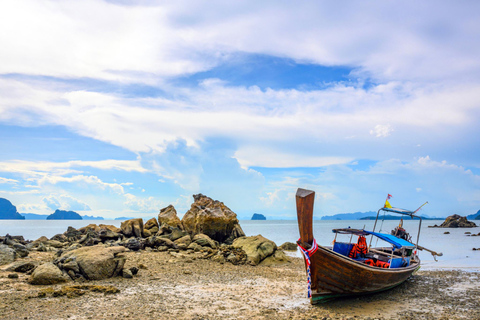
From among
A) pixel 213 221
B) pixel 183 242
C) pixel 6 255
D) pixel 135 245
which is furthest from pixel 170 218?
pixel 6 255

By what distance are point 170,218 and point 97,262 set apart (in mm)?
21098

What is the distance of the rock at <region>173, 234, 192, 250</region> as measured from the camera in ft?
82.8

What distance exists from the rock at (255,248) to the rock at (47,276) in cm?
1146

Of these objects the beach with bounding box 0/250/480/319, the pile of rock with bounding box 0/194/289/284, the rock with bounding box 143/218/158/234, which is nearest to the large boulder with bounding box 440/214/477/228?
the pile of rock with bounding box 0/194/289/284

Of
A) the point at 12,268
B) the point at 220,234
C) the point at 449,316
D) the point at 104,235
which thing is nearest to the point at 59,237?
the point at 104,235

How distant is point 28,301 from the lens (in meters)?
11.6

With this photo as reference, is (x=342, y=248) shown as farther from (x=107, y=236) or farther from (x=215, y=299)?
(x=107, y=236)

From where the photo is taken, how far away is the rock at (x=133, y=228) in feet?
104

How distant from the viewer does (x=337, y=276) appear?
12789mm

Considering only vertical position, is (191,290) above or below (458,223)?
below

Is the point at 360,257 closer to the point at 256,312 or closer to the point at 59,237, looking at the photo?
the point at 256,312

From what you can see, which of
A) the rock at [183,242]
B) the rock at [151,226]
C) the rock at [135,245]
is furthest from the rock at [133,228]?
the rock at [135,245]

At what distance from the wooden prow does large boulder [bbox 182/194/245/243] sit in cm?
2122

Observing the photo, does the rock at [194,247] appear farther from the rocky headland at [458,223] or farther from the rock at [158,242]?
the rocky headland at [458,223]
